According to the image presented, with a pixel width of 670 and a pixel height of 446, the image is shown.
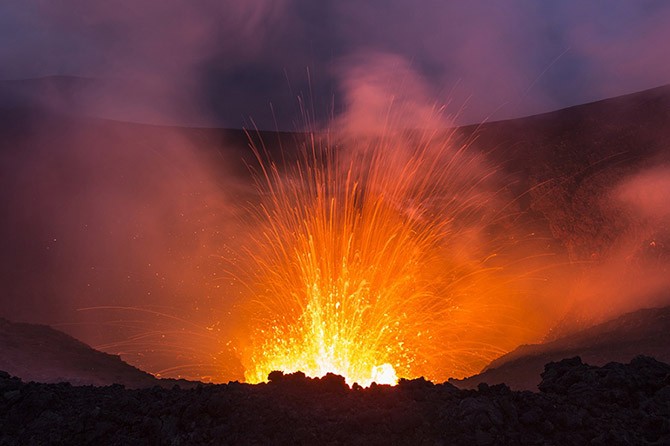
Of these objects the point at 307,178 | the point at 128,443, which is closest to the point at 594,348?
the point at 128,443

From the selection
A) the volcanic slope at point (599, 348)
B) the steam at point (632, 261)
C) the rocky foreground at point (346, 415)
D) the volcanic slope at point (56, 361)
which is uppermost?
the steam at point (632, 261)

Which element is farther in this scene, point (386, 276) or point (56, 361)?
point (386, 276)

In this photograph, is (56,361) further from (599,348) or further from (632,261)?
(632,261)

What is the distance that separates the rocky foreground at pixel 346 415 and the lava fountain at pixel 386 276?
18.6 feet

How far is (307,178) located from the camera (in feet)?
77.1

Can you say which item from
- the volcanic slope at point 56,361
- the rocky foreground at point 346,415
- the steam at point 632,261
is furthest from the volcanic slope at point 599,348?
the volcanic slope at point 56,361

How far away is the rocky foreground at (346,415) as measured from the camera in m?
4.37

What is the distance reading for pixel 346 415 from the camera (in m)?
4.63

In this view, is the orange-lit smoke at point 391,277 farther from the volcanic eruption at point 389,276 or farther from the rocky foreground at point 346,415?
the rocky foreground at point 346,415

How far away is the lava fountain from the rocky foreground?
224 inches

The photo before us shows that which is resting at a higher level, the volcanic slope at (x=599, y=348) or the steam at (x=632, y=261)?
the steam at (x=632, y=261)

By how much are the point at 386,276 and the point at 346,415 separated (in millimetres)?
10446

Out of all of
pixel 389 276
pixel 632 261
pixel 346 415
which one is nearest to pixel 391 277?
pixel 389 276

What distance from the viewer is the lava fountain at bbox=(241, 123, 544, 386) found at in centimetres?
1286
